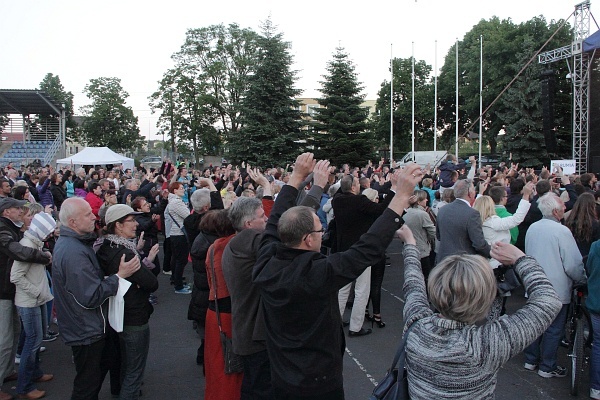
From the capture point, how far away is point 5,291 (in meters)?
4.54

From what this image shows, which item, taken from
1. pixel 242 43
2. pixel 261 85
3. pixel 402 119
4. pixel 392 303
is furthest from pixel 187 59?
pixel 392 303

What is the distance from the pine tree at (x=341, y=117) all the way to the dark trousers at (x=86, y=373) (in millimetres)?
26265

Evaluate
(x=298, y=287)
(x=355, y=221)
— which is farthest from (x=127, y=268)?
(x=355, y=221)

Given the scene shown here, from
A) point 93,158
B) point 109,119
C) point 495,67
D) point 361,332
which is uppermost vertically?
point 495,67

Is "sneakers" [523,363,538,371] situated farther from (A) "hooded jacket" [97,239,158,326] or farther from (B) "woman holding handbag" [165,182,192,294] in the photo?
(B) "woman holding handbag" [165,182,192,294]

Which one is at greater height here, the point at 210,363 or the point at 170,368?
the point at 210,363

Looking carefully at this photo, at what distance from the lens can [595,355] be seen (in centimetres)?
455

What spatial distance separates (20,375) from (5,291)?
34.6 inches

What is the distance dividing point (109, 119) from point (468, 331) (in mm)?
51313

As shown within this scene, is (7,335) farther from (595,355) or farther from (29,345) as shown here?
(595,355)

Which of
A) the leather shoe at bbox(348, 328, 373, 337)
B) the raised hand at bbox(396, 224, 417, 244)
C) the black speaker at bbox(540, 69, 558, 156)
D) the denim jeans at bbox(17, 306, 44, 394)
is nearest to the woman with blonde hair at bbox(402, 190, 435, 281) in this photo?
the leather shoe at bbox(348, 328, 373, 337)

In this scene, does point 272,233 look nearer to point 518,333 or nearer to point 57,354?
point 518,333

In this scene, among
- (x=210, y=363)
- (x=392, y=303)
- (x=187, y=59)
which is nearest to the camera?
(x=210, y=363)

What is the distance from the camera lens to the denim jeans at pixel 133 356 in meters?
4.04
